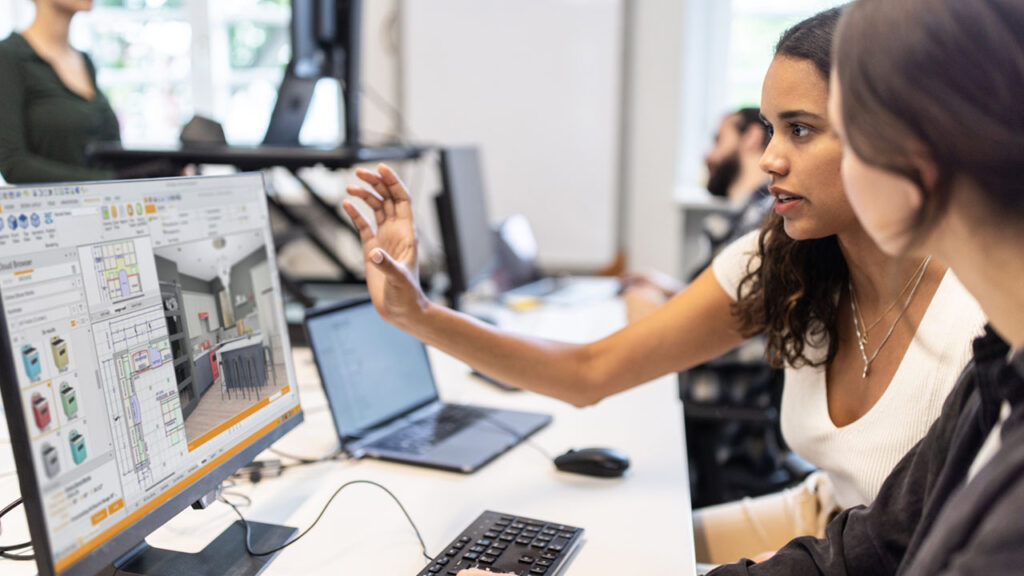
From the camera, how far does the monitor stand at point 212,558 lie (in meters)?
0.86

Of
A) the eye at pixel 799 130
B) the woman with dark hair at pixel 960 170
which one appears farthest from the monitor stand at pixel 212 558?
the eye at pixel 799 130

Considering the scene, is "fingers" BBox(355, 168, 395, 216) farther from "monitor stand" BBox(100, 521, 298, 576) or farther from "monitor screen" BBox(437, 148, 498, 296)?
"monitor screen" BBox(437, 148, 498, 296)

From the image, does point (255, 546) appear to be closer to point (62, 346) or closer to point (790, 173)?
point (62, 346)

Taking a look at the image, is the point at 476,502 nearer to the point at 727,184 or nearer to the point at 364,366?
the point at 364,366

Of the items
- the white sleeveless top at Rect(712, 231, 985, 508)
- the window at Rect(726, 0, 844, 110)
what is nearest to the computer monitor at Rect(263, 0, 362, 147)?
the white sleeveless top at Rect(712, 231, 985, 508)

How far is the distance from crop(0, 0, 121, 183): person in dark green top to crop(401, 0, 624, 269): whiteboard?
184 cm

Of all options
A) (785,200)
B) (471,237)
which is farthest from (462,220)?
(785,200)

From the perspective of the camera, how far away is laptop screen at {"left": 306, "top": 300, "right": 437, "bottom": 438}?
1.24 metres

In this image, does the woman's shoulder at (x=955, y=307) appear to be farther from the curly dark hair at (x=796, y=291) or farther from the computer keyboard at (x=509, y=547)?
the computer keyboard at (x=509, y=547)

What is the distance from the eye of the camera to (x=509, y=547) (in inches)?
36.9

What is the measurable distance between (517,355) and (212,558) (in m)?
0.52

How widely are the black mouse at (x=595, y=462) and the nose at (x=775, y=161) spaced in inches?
17.8

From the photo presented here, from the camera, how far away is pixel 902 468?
32.9 inches

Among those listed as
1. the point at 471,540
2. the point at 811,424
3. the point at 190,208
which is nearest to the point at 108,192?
the point at 190,208
